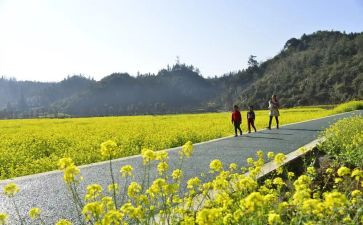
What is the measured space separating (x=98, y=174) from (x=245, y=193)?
461 centimetres

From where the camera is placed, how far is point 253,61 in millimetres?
156375

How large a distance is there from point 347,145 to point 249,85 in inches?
5528

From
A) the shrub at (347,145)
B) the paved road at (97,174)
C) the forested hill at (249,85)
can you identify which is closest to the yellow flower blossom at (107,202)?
the paved road at (97,174)

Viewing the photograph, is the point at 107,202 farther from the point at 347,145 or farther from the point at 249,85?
the point at 249,85

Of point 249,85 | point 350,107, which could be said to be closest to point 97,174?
point 350,107

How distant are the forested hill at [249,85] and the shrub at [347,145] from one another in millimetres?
84407

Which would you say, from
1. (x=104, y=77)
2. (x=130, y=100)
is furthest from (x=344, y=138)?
(x=104, y=77)

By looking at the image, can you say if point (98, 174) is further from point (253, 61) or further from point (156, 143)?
point (253, 61)

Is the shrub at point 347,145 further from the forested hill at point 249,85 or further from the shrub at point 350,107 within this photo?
the forested hill at point 249,85

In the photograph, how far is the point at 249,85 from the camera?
147125mm

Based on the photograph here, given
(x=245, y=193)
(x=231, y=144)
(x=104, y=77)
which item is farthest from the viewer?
(x=104, y=77)

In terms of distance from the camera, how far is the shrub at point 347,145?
7.72 meters

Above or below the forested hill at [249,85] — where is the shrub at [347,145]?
below

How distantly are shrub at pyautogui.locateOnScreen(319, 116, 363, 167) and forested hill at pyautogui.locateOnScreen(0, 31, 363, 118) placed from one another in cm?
8441
